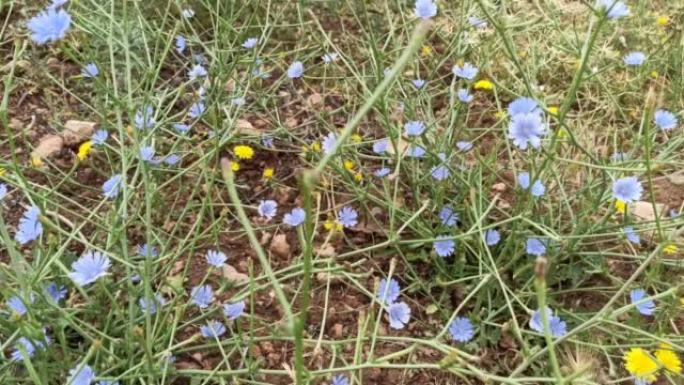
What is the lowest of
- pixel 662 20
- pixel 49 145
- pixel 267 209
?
pixel 267 209

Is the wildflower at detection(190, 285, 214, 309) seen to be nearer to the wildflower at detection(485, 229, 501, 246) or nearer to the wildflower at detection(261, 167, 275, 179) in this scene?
the wildflower at detection(261, 167, 275, 179)

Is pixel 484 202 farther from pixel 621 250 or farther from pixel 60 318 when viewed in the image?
pixel 60 318

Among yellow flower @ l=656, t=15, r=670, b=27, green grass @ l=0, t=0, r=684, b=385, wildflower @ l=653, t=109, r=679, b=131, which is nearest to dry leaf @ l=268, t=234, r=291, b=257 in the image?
green grass @ l=0, t=0, r=684, b=385

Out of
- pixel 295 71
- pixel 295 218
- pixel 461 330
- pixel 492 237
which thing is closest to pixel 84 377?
pixel 295 218

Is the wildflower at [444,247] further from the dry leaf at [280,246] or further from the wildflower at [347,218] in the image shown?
the dry leaf at [280,246]

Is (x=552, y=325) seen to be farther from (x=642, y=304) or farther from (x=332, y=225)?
(x=332, y=225)

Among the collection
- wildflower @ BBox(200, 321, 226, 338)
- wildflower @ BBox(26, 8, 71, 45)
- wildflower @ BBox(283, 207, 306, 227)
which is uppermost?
wildflower @ BBox(26, 8, 71, 45)
